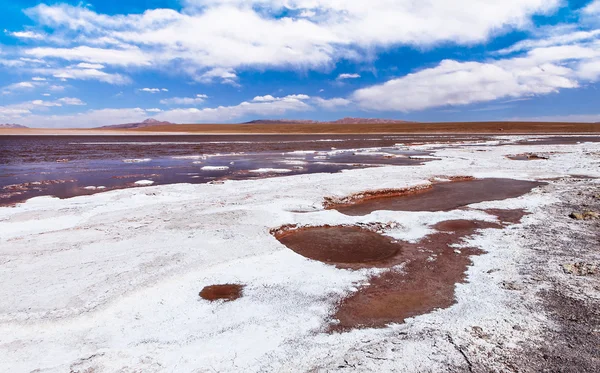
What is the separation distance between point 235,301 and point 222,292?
0.40 meters

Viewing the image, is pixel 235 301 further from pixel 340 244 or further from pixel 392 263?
pixel 340 244

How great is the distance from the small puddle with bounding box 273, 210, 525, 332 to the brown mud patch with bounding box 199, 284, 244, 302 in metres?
1.67

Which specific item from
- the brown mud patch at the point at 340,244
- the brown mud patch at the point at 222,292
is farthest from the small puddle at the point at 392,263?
the brown mud patch at the point at 222,292

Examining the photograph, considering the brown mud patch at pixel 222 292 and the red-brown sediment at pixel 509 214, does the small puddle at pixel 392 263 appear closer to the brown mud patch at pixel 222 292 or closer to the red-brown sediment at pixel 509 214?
the red-brown sediment at pixel 509 214

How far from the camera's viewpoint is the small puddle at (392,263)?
5312 mm

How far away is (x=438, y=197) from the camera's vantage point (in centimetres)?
1309

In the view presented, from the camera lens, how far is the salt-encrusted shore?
422 cm

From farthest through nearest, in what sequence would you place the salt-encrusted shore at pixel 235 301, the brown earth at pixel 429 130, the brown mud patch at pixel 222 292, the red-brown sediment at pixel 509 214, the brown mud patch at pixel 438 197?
1. the brown earth at pixel 429 130
2. the brown mud patch at pixel 438 197
3. the red-brown sediment at pixel 509 214
4. the brown mud patch at pixel 222 292
5. the salt-encrusted shore at pixel 235 301

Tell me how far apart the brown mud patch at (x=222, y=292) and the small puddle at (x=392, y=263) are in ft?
5.47

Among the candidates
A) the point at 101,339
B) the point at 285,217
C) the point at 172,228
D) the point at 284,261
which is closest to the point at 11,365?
the point at 101,339

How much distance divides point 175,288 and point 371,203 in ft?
26.1

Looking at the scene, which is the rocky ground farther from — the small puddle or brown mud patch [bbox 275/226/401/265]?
brown mud patch [bbox 275/226/401/265]

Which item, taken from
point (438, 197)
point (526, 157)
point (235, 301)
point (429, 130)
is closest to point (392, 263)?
point (235, 301)

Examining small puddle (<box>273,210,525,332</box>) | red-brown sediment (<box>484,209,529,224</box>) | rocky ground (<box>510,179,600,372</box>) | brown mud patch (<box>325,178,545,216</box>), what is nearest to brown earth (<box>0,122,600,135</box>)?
brown mud patch (<box>325,178,545,216</box>)
